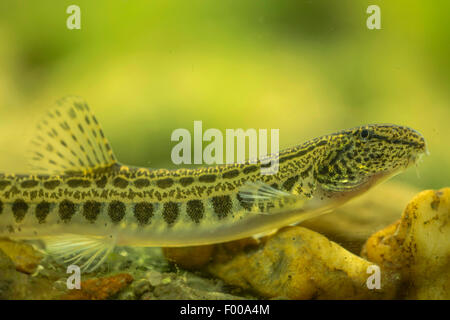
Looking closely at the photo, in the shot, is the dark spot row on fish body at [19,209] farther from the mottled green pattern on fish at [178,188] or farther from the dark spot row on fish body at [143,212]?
the dark spot row on fish body at [143,212]

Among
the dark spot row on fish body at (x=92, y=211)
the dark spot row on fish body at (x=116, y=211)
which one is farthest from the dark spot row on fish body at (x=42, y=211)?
the dark spot row on fish body at (x=116, y=211)

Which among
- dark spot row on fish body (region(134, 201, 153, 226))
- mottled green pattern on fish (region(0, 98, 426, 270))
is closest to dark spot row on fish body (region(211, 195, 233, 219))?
mottled green pattern on fish (region(0, 98, 426, 270))

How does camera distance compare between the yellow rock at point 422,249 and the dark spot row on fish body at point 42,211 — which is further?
the dark spot row on fish body at point 42,211

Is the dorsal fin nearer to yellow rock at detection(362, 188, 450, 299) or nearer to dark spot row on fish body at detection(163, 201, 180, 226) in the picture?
dark spot row on fish body at detection(163, 201, 180, 226)

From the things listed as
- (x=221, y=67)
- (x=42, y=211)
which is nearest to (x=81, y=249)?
(x=42, y=211)

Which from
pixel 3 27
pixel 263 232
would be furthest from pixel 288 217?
pixel 3 27
